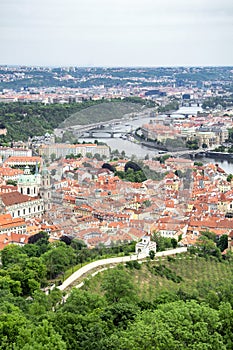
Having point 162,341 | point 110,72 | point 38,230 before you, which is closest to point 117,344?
point 162,341

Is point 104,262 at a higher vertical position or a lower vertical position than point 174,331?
lower

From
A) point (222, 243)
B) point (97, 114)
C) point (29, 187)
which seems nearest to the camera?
point (222, 243)

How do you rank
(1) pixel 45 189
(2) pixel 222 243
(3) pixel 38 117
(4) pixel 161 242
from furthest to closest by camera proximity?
(3) pixel 38 117
(1) pixel 45 189
(2) pixel 222 243
(4) pixel 161 242

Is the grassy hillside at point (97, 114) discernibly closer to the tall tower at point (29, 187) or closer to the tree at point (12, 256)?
the tall tower at point (29, 187)

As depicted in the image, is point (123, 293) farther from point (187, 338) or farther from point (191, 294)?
point (187, 338)

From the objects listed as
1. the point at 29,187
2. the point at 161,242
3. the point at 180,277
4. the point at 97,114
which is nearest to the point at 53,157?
the point at 29,187

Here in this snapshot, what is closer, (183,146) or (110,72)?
(183,146)

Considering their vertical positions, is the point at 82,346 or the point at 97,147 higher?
the point at 82,346

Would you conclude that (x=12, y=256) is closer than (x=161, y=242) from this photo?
Yes

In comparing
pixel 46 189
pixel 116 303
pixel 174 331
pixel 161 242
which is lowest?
pixel 46 189

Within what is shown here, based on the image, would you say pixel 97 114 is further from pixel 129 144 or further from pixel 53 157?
pixel 53 157
